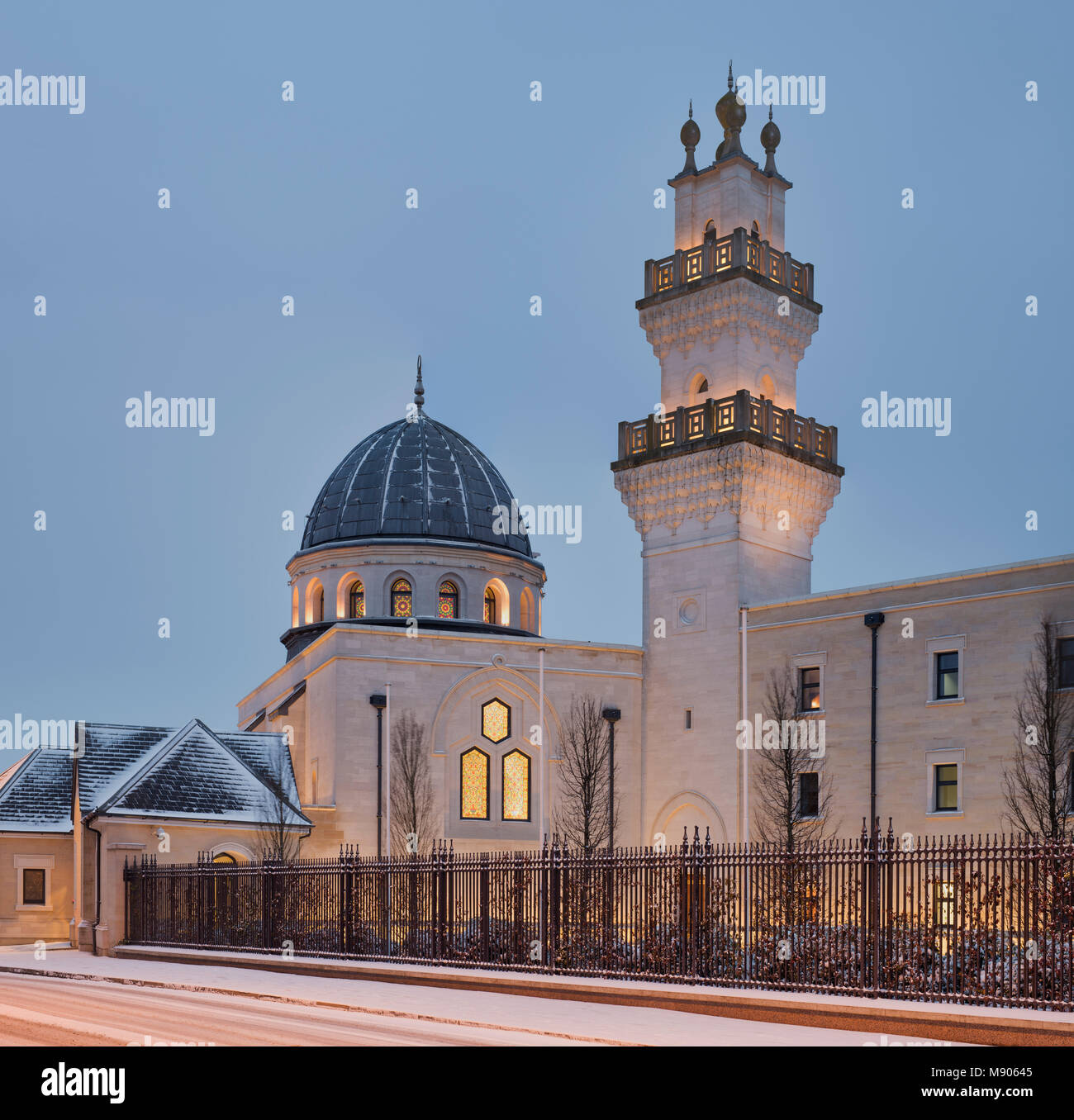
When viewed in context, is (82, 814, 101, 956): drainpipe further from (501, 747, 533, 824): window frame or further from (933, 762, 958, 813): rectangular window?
(933, 762, 958, 813): rectangular window

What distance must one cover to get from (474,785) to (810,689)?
1155 centimetres

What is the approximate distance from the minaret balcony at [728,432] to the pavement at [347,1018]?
88.8 feet

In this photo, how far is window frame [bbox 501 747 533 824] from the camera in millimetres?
48594

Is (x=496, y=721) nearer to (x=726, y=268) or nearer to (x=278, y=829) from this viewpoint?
(x=278, y=829)

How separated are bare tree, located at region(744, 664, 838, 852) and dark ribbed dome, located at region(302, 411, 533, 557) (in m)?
18.6

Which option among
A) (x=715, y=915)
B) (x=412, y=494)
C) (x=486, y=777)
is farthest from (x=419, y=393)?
(x=715, y=915)

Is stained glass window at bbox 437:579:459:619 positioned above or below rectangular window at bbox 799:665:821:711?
above

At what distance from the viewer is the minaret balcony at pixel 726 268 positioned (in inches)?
1940

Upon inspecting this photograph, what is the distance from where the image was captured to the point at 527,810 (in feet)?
160

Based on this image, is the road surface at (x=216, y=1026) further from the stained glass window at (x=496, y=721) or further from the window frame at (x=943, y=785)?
the stained glass window at (x=496, y=721)

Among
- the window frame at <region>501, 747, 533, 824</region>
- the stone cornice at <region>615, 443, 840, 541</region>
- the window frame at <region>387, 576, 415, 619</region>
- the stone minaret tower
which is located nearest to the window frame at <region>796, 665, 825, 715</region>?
the stone minaret tower

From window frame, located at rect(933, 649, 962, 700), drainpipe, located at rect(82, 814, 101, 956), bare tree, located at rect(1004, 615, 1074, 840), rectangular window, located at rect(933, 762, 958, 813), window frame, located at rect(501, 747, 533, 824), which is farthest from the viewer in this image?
window frame, located at rect(501, 747, 533, 824)
